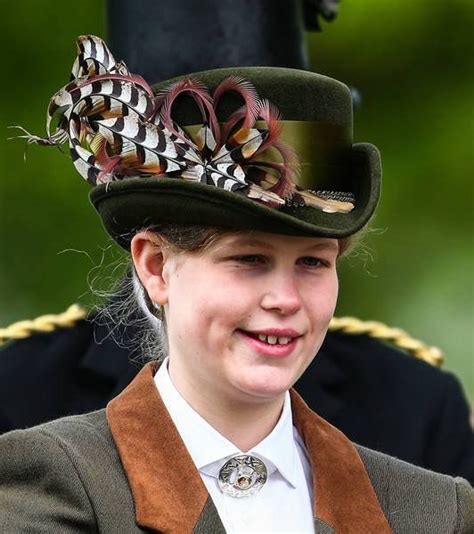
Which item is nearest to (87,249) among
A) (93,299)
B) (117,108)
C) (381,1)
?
(93,299)

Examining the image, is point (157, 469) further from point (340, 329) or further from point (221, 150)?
point (340, 329)

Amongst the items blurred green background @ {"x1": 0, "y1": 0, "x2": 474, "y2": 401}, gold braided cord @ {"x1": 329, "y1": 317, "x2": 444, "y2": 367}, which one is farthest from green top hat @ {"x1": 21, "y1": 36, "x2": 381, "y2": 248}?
blurred green background @ {"x1": 0, "y1": 0, "x2": 474, "y2": 401}

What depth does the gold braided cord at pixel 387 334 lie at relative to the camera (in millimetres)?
5902

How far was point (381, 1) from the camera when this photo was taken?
639cm

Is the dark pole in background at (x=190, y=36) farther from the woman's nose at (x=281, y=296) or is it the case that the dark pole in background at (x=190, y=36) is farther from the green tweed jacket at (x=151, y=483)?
the woman's nose at (x=281, y=296)

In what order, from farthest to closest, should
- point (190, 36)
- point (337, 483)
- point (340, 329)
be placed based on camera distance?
point (340, 329) → point (190, 36) → point (337, 483)

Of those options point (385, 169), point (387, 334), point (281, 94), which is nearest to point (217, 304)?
point (281, 94)

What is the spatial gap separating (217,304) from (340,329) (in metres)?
2.12

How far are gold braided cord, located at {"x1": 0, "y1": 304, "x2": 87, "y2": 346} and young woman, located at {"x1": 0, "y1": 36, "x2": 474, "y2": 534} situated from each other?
168 cm

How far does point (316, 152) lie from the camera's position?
3910 mm

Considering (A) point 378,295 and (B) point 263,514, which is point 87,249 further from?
(B) point 263,514

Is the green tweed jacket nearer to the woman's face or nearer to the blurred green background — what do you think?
the woman's face

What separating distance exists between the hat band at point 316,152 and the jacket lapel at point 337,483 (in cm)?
45

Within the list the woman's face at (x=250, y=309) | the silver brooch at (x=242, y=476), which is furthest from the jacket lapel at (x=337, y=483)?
the woman's face at (x=250, y=309)
